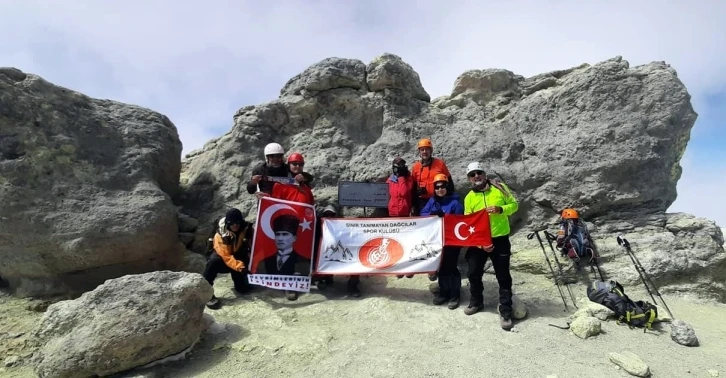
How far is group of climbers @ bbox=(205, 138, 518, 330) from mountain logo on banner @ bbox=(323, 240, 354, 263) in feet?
0.91

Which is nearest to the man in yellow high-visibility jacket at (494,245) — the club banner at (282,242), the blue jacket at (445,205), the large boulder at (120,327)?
the blue jacket at (445,205)

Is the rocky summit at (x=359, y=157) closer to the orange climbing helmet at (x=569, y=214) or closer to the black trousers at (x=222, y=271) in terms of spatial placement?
the orange climbing helmet at (x=569, y=214)

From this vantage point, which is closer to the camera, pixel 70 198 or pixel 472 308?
pixel 472 308

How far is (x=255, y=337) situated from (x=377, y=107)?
260 inches

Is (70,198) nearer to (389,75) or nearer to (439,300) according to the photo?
(439,300)

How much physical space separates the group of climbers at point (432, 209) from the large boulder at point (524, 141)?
1.79m

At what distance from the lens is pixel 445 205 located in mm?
7531

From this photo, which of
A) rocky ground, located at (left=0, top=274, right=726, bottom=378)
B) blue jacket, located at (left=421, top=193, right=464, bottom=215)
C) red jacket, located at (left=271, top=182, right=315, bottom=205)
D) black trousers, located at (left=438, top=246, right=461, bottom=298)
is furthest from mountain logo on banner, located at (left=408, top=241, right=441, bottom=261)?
red jacket, located at (left=271, top=182, right=315, bottom=205)

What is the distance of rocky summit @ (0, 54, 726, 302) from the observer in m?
7.84

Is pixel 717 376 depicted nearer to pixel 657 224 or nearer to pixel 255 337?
pixel 657 224

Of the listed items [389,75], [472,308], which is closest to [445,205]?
[472,308]

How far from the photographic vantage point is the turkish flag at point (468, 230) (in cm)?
670

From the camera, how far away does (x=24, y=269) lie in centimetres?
764

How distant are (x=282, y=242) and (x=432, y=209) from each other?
2.78m
